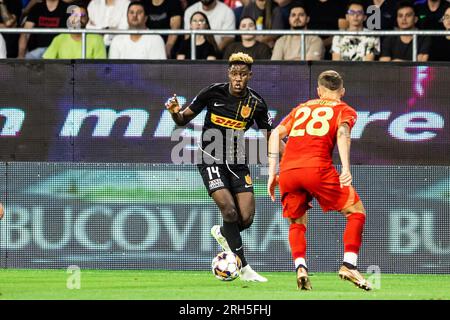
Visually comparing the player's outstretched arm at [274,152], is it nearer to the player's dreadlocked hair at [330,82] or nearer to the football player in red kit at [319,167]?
the football player in red kit at [319,167]

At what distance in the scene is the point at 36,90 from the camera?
16.8 metres

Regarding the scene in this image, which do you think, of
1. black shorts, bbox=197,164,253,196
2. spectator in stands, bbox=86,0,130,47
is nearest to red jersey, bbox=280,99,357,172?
black shorts, bbox=197,164,253,196

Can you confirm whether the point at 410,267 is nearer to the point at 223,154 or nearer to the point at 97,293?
the point at 223,154

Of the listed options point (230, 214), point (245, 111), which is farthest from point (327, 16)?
point (230, 214)

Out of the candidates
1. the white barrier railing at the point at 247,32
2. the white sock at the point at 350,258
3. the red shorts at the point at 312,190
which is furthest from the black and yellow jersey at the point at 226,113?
the white barrier railing at the point at 247,32

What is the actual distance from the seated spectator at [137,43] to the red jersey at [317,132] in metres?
5.85

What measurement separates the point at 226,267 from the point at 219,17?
→ 5702 mm

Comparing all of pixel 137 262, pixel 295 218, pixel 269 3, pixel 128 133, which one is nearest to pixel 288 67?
pixel 269 3

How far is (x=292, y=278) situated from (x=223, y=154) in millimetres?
1818

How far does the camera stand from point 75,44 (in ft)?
56.2

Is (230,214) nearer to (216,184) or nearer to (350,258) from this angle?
(216,184)

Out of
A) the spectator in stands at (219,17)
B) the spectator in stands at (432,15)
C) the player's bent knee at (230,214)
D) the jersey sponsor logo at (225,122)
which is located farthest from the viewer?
the spectator in stands at (219,17)

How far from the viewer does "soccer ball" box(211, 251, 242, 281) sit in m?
12.6

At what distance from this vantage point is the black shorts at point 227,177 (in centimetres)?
1319
